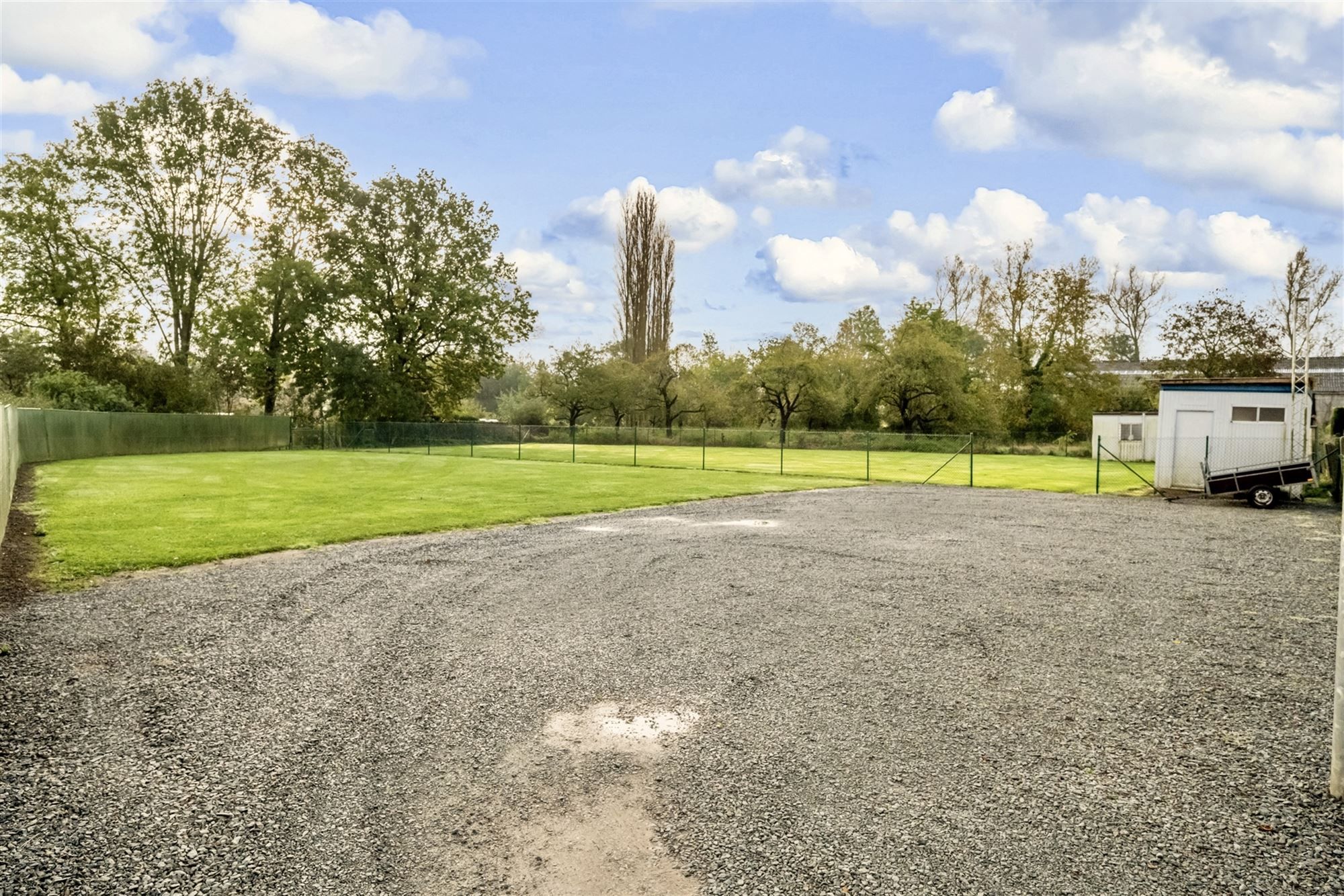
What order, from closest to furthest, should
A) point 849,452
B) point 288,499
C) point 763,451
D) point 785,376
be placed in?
point 288,499
point 849,452
point 763,451
point 785,376

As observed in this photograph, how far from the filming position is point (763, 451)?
41.9m

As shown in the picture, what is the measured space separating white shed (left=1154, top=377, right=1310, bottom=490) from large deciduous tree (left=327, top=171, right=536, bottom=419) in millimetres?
36675

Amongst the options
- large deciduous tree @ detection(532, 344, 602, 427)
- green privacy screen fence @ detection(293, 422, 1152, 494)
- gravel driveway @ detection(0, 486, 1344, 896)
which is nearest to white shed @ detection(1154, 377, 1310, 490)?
green privacy screen fence @ detection(293, 422, 1152, 494)

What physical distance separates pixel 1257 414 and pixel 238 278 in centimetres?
4651

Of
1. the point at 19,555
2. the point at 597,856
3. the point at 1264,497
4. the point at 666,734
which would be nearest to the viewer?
the point at 597,856

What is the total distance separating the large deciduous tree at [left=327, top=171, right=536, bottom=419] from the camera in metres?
46.2

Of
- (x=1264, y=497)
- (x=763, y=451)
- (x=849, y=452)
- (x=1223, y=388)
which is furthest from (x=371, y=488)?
(x=849, y=452)

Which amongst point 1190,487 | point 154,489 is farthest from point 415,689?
point 1190,487

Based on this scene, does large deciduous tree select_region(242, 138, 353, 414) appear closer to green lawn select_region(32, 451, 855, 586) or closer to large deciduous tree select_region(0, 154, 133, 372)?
large deciduous tree select_region(0, 154, 133, 372)

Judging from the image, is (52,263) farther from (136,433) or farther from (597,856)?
(597,856)

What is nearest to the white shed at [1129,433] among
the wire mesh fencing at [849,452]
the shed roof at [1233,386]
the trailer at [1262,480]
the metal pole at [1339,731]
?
the wire mesh fencing at [849,452]

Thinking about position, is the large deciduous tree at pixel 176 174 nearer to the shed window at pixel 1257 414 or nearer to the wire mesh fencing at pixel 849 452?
the wire mesh fencing at pixel 849 452

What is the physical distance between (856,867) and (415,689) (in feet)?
11.2

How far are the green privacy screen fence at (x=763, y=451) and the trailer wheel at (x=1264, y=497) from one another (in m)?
5.44
